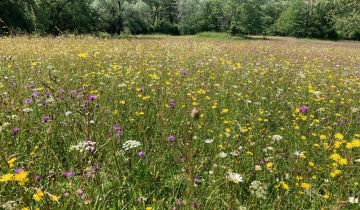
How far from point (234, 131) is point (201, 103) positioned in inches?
42.1

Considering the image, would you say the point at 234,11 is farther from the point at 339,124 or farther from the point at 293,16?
the point at 339,124

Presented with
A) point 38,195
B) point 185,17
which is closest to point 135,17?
point 185,17

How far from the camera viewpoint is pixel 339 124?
404 cm

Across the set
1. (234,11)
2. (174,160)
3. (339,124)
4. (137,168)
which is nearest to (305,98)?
(339,124)

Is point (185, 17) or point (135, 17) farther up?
point (185, 17)

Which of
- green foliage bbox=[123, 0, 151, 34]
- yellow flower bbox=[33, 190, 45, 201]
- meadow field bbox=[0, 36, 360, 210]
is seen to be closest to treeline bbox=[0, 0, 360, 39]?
green foliage bbox=[123, 0, 151, 34]

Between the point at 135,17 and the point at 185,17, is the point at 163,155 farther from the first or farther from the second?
the point at 185,17

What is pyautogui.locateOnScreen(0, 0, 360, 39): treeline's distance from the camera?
2866 cm

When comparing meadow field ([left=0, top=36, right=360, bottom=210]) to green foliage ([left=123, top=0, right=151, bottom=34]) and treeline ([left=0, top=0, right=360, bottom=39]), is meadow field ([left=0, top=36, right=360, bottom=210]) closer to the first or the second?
treeline ([left=0, top=0, right=360, bottom=39])

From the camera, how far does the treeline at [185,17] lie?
28.7 metres

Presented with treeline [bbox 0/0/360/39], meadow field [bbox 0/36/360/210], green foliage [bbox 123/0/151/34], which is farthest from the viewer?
green foliage [bbox 123/0/151/34]

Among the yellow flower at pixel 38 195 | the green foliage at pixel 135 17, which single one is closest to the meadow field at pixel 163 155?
the yellow flower at pixel 38 195

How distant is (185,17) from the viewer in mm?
74188

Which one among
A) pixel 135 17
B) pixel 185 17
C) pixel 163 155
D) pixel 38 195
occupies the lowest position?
pixel 163 155
